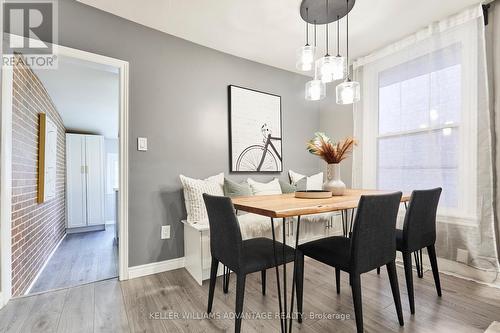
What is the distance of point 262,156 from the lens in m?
3.11

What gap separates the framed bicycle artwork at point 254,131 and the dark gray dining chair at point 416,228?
5.60ft

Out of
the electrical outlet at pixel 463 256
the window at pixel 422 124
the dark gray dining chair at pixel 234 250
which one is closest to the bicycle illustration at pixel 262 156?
the window at pixel 422 124

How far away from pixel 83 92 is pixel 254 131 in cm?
253

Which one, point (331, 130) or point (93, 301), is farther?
point (331, 130)

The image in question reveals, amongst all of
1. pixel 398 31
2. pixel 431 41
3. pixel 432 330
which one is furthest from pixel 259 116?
pixel 432 330

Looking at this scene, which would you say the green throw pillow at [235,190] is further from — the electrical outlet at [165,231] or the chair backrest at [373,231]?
the chair backrest at [373,231]

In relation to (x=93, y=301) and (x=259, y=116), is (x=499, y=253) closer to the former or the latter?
(x=259, y=116)

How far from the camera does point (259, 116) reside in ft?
10.1

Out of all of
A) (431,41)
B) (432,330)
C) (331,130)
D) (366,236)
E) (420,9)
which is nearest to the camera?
(366,236)

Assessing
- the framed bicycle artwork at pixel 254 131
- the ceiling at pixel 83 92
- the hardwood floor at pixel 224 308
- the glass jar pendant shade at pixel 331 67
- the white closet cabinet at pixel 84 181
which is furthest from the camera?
the white closet cabinet at pixel 84 181

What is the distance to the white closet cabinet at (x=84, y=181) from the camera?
4.85 meters

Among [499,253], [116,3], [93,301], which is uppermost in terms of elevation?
[116,3]

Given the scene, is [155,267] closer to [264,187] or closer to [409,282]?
[264,187]

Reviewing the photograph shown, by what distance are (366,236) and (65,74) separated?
358 cm
